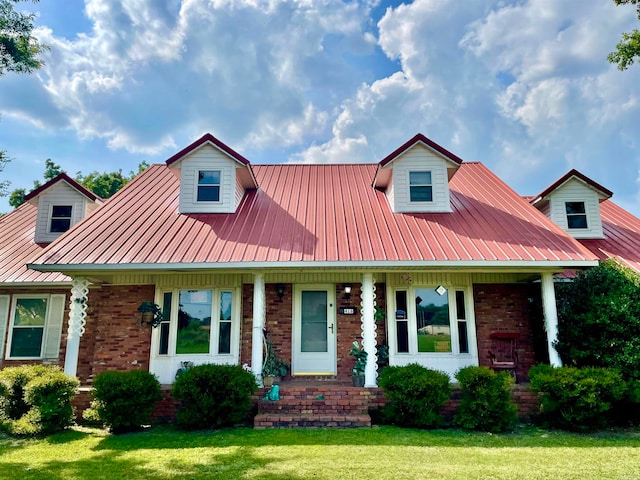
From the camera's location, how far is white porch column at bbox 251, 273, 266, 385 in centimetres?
806

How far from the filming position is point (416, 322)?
948cm

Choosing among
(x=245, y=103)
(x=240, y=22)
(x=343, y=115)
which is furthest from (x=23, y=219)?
(x=343, y=115)

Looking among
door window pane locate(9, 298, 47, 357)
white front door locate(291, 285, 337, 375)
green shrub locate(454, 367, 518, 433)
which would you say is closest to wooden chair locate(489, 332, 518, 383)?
green shrub locate(454, 367, 518, 433)

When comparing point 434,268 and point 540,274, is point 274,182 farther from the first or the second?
point 540,274

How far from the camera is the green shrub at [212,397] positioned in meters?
6.92

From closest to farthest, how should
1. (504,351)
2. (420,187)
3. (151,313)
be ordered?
(151,313), (504,351), (420,187)

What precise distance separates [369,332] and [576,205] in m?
7.96

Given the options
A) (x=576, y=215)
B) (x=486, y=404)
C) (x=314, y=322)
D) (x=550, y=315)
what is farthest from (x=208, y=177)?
(x=576, y=215)

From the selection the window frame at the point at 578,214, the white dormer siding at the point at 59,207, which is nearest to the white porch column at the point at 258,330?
the white dormer siding at the point at 59,207

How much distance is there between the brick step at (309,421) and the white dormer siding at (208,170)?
5.54 m

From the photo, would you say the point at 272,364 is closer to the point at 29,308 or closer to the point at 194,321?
the point at 194,321

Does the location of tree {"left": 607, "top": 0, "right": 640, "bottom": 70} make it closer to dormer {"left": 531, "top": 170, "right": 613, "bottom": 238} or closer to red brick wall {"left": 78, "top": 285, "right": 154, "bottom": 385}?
dormer {"left": 531, "top": 170, "right": 613, "bottom": 238}

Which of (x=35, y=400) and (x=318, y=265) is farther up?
(x=318, y=265)

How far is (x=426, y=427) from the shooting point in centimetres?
701
